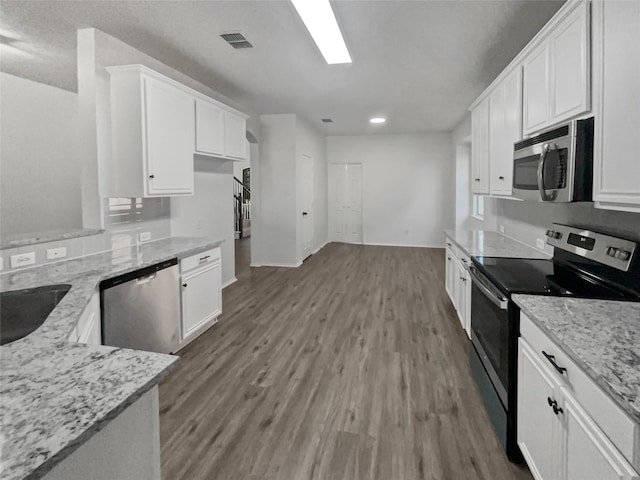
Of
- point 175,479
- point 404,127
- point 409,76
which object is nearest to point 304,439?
point 175,479

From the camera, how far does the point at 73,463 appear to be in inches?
30.6

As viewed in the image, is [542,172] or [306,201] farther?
[306,201]

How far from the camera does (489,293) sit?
215cm

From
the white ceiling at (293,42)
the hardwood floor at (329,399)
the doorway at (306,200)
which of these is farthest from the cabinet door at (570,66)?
the doorway at (306,200)

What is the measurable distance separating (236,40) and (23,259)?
2410 mm

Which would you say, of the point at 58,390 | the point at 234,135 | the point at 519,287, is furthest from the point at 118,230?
the point at 519,287

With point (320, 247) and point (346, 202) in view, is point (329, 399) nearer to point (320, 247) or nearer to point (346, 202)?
point (320, 247)

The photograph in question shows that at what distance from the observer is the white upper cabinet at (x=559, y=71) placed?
1862mm

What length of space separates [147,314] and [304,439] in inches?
56.6

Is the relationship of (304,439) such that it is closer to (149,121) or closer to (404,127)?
(149,121)

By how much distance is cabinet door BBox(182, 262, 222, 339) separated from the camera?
10.6 ft

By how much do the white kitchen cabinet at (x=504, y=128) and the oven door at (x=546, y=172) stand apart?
1.12ft

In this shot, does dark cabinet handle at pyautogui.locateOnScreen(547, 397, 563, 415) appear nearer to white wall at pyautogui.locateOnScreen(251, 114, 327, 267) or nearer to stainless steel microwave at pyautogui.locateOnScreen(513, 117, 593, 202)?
stainless steel microwave at pyautogui.locateOnScreen(513, 117, 593, 202)

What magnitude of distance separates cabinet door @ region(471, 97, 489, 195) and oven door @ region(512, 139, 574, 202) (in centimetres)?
104
